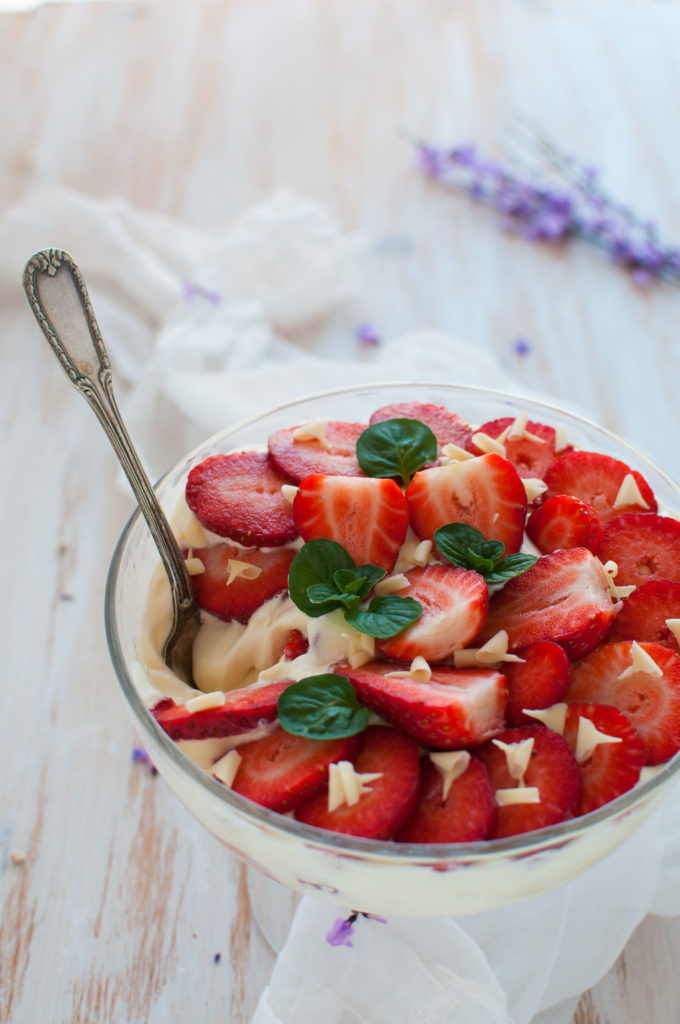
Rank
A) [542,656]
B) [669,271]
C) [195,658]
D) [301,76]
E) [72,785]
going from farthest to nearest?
[301,76]
[669,271]
[72,785]
[195,658]
[542,656]

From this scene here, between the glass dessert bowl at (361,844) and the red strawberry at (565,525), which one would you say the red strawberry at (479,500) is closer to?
the red strawberry at (565,525)

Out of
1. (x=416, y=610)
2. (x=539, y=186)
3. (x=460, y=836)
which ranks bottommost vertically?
(x=460, y=836)

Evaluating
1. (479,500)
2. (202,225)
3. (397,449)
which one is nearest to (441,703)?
(479,500)

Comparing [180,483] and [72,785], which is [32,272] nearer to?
[180,483]

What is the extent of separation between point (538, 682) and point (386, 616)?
19 cm

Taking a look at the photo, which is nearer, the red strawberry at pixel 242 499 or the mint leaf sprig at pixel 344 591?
the mint leaf sprig at pixel 344 591

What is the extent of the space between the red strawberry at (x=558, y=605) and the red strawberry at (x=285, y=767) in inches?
9.8

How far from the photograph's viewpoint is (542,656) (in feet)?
3.60

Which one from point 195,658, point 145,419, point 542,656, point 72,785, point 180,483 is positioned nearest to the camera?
point 542,656

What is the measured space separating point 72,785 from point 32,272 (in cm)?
85

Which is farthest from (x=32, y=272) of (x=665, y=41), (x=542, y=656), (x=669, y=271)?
(x=665, y=41)

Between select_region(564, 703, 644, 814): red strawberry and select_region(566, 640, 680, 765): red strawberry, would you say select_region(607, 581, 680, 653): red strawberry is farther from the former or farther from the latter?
select_region(564, 703, 644, 814): red strawberry

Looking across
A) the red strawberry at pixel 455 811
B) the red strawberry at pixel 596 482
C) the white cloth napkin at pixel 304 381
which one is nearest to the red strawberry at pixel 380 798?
the red strawberry at pixel 455 811

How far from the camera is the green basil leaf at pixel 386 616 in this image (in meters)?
1.12
